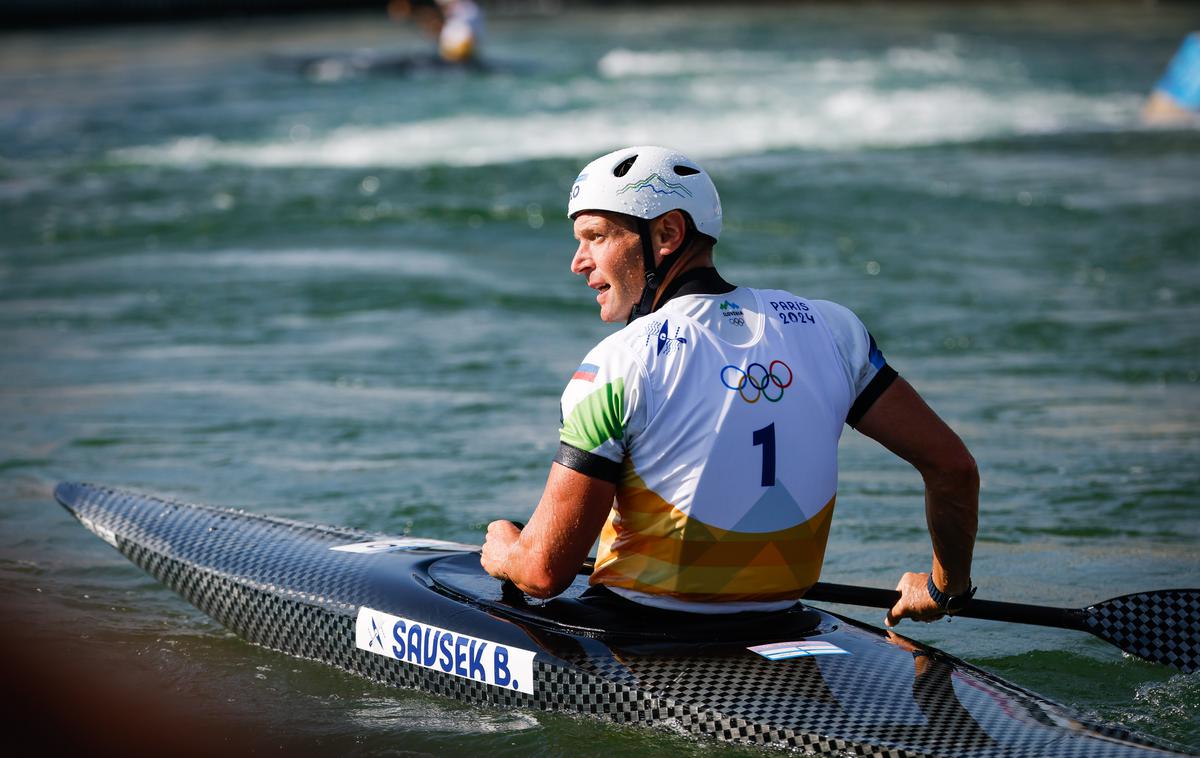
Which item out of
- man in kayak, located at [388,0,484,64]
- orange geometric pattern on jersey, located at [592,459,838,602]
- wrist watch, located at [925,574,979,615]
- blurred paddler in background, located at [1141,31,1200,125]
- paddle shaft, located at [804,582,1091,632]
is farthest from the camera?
man in kayak, located at [388,0,484,64]

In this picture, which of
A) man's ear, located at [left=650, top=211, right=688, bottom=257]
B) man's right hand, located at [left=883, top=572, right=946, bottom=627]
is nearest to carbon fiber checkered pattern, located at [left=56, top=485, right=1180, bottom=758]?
man's right hand, located at [left=883, top=572, right=946, bottom=627]

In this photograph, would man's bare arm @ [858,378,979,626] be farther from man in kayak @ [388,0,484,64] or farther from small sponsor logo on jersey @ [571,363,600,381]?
man in kayak @ [388,0,484,64]

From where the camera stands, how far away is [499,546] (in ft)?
11.6

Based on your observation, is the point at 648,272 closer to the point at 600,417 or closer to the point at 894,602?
the point at 600,417

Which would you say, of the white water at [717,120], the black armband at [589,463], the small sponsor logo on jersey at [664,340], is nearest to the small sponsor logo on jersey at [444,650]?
the black armband at [589,463]

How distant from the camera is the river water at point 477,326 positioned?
4.41 meters

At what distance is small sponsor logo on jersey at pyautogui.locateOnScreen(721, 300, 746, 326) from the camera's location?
3.26 metres

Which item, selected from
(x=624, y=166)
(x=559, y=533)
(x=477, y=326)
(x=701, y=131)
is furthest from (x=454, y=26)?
(x=559, y=533)

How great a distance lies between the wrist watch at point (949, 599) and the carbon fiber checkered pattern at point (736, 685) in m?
0.12

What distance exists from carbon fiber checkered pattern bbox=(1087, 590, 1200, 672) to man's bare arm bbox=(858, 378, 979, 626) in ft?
2.01

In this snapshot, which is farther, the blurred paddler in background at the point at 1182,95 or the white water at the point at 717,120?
the blurred paddler in background at the point at 1182,95

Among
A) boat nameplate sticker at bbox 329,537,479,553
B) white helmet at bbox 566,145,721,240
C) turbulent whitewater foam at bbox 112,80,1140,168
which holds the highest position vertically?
turbulent whitewater foam at bbox 112,80,1140,168

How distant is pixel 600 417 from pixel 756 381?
0.34 metres

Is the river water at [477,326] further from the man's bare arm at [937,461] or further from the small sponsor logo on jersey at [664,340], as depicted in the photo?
the small sponsor logo on jersey at [664,340]
